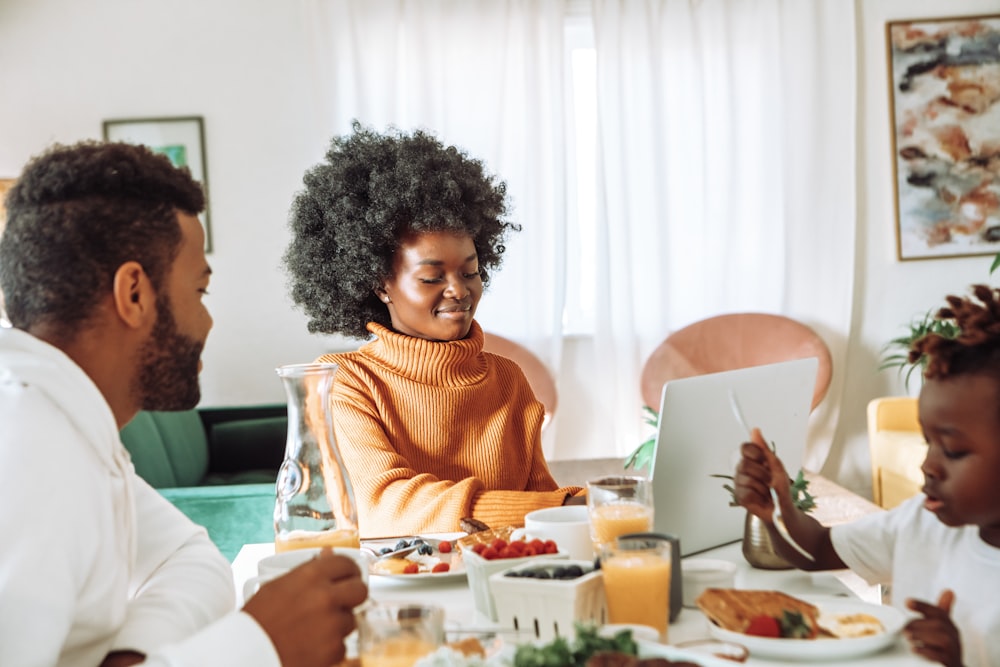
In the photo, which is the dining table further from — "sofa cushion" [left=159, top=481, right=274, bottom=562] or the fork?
"sofa cushion" [left=159, top=481, right=274, bottom=562]

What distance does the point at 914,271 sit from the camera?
522 cm

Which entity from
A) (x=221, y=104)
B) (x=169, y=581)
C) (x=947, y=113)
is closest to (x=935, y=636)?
(x=169, y=581)

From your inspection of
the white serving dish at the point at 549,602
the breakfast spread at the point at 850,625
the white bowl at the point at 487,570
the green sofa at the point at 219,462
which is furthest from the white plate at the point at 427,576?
the green sofa at the point at 219,462

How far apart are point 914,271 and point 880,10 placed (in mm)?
1320

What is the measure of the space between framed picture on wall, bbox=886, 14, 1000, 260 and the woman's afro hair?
4.05 meters

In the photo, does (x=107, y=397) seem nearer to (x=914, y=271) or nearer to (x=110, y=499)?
(x=110, y=499)

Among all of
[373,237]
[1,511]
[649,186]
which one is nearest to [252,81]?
[649,186]

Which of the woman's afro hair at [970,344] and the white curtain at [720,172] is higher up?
the white curtain at [720,172]

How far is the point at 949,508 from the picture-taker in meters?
1.34

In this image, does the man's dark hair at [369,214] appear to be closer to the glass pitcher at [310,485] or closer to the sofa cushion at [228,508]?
the sofa cushion at [228,508]

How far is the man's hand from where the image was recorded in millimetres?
966

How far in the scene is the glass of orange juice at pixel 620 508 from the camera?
51.6 inches

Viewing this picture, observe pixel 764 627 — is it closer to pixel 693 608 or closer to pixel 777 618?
pixel 777 618

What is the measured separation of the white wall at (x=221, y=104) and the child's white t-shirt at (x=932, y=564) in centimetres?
369
